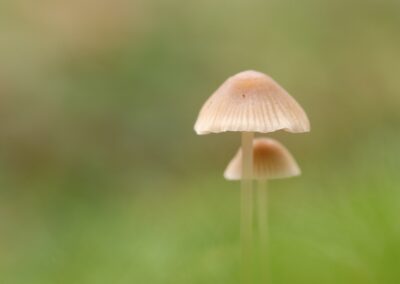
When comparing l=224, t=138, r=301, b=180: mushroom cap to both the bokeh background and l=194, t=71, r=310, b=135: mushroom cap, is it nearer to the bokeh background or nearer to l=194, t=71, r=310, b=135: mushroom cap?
l=194, t=71, r=310, b=135: mushroom cap

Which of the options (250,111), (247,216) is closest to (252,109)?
(250,111)

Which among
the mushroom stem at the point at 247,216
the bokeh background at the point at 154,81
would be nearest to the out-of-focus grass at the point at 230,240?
the mushroom stem at the point at 247,216

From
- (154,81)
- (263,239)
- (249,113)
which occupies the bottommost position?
(263,239)

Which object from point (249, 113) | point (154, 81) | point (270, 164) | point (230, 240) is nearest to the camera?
point (230, 240)

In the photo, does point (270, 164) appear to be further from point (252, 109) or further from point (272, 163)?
point (252, 109)

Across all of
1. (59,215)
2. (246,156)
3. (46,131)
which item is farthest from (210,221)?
(46,131)

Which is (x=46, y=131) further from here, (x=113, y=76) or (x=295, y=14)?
(x=295, y=14)
